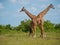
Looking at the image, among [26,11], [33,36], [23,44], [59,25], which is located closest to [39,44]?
[23,44]

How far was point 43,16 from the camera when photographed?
1166 cm

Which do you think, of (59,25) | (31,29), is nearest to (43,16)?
(31,29)

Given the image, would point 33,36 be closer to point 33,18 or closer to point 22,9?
point 33,18

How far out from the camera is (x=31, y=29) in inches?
449

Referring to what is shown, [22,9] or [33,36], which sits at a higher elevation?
[22,9]

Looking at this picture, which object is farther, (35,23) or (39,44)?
(35,23)

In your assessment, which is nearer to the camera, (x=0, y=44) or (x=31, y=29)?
(x=0, y=44)

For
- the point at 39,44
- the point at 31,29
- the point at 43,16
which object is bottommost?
the point at 39,44

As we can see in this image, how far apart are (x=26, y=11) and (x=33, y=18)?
142 centimetres

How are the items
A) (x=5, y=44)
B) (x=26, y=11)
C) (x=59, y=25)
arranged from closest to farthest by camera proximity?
(x=5, y=44)
(x=26, y=11)
(x=59, y=25)

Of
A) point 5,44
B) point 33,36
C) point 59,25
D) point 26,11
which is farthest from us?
point 59,25

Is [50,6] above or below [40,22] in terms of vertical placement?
above

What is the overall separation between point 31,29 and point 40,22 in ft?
2.04

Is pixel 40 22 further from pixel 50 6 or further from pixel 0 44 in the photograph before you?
pixel 0 44
